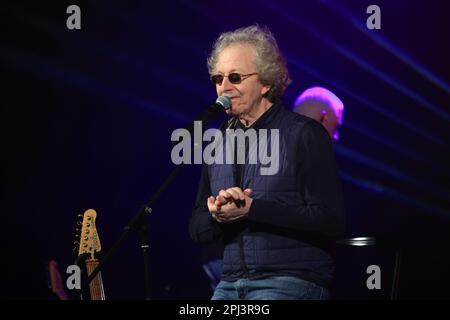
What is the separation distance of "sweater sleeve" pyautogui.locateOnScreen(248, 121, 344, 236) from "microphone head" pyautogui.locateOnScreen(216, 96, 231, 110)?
1.05ft

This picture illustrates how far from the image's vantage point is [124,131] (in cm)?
448

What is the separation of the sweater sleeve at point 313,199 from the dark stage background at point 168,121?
193 cm

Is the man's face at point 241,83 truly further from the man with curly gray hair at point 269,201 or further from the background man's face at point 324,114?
the background man's face at point 324,114

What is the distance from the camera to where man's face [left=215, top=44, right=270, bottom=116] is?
8.59ft

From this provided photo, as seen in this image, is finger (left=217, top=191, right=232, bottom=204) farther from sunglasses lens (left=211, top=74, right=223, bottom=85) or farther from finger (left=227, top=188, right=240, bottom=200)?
sunglasses lens (left=211, top=74, right=223, bottom=85)

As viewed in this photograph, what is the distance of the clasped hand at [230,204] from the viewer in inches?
85.1

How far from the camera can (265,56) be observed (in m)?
2.69

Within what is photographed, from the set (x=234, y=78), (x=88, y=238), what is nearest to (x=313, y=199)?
(x=234, y=78)

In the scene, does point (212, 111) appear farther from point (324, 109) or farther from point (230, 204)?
point (324, 109)

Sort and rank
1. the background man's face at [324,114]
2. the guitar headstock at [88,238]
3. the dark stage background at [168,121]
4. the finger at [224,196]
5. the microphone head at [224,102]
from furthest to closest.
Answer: the dark stage background at [168,121], the background man's face at [324,114], the guitar headstock at [88,238], the microphone head at [224,102], the finger at [224,196]

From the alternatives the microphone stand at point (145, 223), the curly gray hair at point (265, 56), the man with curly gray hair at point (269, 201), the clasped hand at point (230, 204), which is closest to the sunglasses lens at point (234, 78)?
the man with curly gray hair at point (269, 201)

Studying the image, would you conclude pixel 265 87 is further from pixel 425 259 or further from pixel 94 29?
pixel 425 259

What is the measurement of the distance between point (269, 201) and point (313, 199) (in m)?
0.19
